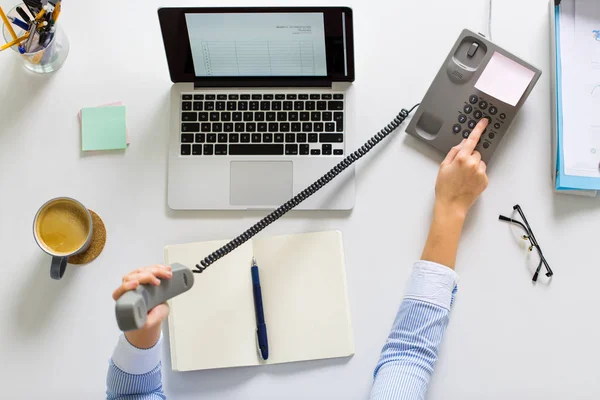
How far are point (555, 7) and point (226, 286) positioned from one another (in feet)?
2.63

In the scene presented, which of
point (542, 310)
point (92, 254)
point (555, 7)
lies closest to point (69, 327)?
point (92, 254)

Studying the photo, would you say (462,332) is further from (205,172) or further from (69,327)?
(69,327)

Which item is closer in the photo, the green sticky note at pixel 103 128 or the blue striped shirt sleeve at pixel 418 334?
the blue striped shirt sleeve at pixel 418 334

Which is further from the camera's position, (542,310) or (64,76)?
(64,76)

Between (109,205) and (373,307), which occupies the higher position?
(109,205)

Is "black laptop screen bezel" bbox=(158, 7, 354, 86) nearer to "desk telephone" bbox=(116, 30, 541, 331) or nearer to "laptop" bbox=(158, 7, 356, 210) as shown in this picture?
"laptop" bbox=(158, 7, 356, 210)

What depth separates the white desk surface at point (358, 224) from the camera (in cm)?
102

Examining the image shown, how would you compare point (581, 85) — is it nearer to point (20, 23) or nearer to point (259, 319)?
point (259, 319)

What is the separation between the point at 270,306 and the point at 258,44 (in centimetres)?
47

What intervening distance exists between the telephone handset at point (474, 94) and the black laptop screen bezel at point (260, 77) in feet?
0.55

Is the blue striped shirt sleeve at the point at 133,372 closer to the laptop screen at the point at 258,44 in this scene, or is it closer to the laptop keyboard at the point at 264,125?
the laptop keyboard at the point at 264,125

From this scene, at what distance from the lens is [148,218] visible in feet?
3.52

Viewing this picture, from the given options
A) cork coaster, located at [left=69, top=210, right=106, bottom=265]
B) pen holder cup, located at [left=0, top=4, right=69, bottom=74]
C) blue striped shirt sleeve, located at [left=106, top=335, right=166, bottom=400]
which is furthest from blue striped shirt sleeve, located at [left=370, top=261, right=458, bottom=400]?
pen holder cup, located at [left=0, top=4, right=69, bottom=74]

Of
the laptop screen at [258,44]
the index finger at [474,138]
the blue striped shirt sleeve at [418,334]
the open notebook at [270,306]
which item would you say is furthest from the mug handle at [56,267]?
the index finger at [474,138]
